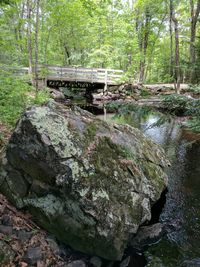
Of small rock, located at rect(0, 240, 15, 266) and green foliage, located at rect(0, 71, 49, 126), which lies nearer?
small rock, located at rect(0, 240, 15, 266)

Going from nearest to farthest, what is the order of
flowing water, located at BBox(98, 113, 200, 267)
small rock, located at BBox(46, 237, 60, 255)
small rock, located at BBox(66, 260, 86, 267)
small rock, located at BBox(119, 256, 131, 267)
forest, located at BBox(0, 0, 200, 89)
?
small rock, located at BBox(66, 260, 86, 267) → small rock, located at BBox(46, 237, 60, 255) → small rock, located at BBox(119, 256, 131, 267) → flowing water, located at BBox(98, 113, 200, 267) → forest, located at BBox(0, 0, 200, 89)

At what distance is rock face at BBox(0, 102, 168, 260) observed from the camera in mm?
3643

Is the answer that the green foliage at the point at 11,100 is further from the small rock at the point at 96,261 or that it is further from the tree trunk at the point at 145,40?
the tree trunk at the point at 145,40

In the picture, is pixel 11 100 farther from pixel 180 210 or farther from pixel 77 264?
pixel 180 210

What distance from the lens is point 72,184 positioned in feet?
12.0

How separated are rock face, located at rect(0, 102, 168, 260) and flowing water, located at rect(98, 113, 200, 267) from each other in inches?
23.5

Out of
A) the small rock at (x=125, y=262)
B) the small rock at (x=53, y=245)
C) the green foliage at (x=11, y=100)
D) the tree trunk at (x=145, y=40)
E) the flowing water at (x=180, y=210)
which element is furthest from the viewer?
the tree trunk at (x=145, y=40)

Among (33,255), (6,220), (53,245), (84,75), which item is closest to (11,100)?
(6,220)

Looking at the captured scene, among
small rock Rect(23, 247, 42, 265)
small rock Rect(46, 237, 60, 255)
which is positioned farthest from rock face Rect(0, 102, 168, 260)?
small rock Rect(23, 247, 42, 265)

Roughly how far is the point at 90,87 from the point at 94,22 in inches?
227

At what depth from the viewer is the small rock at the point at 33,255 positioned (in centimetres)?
332

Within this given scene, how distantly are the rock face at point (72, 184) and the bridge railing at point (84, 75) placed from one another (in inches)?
608

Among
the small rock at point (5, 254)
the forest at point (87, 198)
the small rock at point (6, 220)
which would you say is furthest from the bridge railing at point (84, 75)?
the small rock at point (5, 254)

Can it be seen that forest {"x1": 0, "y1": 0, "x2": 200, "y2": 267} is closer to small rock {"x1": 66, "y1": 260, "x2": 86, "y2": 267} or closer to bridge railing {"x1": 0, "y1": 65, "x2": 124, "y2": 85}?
small rock {"x1": 66, "y1": 260, "x2": 86, "y2": 267}
